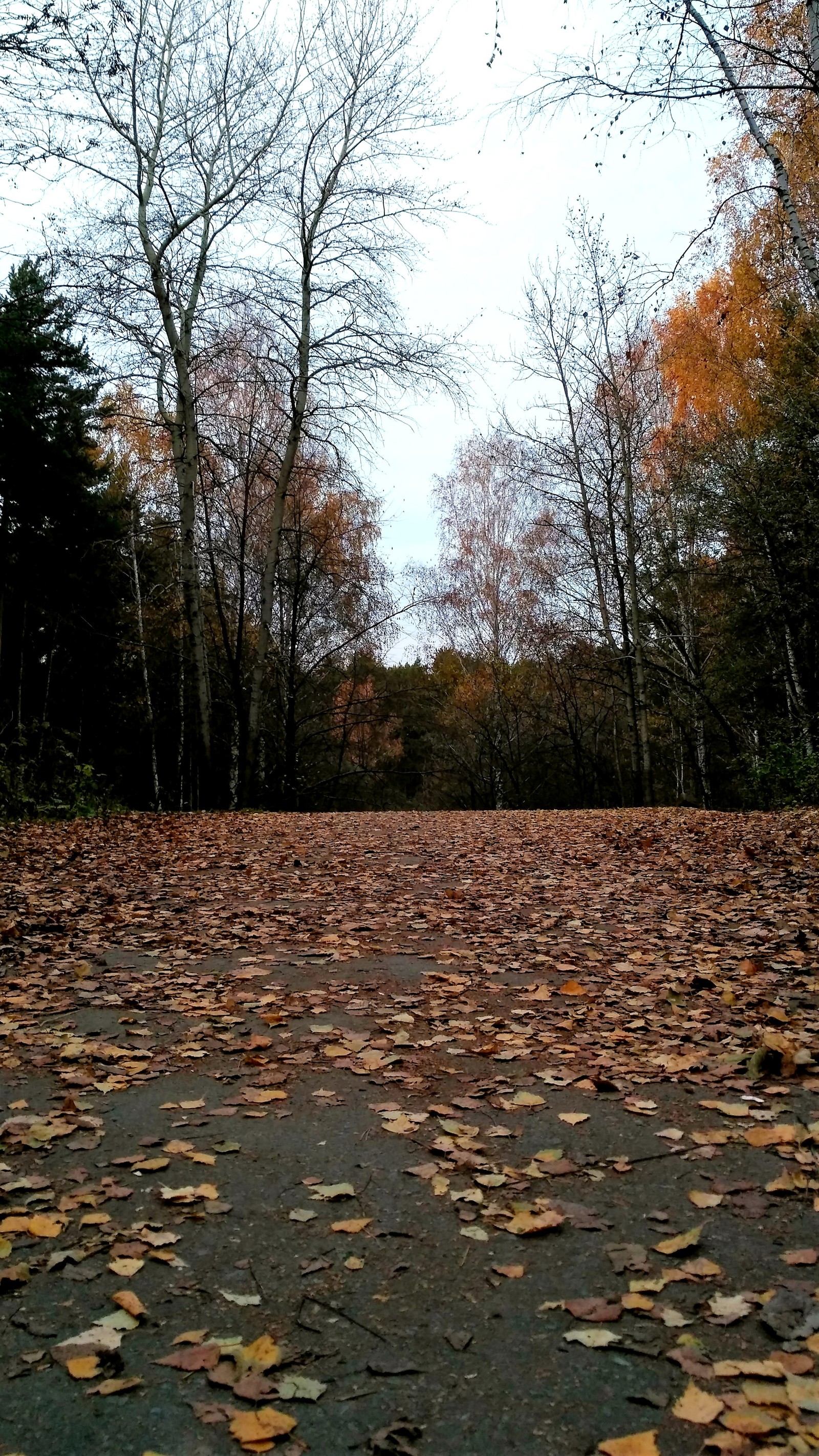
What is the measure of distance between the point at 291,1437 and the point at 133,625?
2236 centimetres

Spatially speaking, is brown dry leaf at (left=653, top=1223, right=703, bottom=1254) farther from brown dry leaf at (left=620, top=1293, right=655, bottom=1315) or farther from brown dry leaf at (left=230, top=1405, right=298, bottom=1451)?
brown dry leaf at (left=230, top=1405, right=298, bottom=1451)

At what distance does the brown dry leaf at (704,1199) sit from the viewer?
8.75ft

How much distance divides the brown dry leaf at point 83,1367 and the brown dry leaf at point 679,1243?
146cm

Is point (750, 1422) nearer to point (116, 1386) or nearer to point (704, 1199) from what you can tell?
point (704, 1199)

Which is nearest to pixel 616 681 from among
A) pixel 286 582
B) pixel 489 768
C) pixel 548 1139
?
pixel 489 768

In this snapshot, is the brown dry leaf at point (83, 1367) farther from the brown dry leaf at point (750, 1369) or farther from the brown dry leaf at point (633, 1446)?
the brown dry leaf at point (750, 1369)

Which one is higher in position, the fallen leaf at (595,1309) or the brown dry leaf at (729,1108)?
the brown dry leaf at (729,1108)

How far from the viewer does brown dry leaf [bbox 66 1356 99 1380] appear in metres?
1.97

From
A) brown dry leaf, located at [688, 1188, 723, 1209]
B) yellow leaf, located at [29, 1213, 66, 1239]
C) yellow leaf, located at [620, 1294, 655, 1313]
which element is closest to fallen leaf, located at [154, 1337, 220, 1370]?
yellow leaf, located at [29, 1213, 66, 1239]

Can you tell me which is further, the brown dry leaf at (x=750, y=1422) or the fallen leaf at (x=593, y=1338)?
the fallen leaf at (x=593, y=1338)

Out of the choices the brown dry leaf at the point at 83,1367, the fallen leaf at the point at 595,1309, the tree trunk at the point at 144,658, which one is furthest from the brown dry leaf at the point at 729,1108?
the tree trunk at the point at 144,658

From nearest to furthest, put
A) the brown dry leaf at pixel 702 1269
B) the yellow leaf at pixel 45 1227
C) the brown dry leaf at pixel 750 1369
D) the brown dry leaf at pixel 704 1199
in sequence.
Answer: the brown dry leaf at pixel 750 1369, the brown dry leaf at pixel 702 1269, the yellow leaf at pixel 45 1227, the brown dry leaf at pixel 704 1199

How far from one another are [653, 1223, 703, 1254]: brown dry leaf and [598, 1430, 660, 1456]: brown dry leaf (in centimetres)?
68

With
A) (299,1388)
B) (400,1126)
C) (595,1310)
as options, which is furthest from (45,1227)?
(595,1310)
